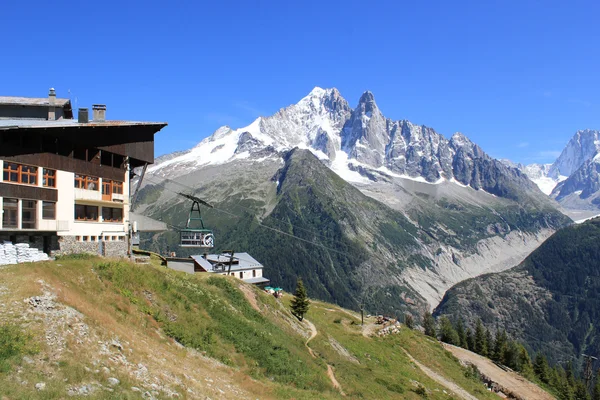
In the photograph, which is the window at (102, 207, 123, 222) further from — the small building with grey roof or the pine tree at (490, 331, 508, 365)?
the pine tree at (490, 331, 508, 365)

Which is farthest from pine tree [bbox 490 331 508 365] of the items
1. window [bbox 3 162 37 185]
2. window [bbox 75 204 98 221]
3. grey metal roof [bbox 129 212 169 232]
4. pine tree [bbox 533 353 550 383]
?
window [bbox 3 162 37 185]

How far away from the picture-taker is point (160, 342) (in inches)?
1185

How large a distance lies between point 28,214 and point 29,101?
19906mm

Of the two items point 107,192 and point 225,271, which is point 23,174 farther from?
point 225,271

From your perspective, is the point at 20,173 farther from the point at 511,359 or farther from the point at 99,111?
the point at 511,359

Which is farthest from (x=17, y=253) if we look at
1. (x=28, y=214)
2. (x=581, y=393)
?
(x=581, y=393)

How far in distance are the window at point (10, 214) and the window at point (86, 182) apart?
22.4ft

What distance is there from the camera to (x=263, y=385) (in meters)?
31.4

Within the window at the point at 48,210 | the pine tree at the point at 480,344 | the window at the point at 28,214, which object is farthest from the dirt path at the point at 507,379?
the window at the point at 28,214

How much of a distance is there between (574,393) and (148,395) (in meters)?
133

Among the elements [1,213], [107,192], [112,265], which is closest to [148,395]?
[112,265]

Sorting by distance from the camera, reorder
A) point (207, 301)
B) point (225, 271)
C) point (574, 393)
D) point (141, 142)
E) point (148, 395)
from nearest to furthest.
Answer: point (148, 395), point (207, 301), point (141, 142), point (225, 271), point (574, 393)

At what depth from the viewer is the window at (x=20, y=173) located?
122 ft

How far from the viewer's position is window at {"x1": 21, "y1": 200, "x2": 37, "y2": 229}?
126 feet
